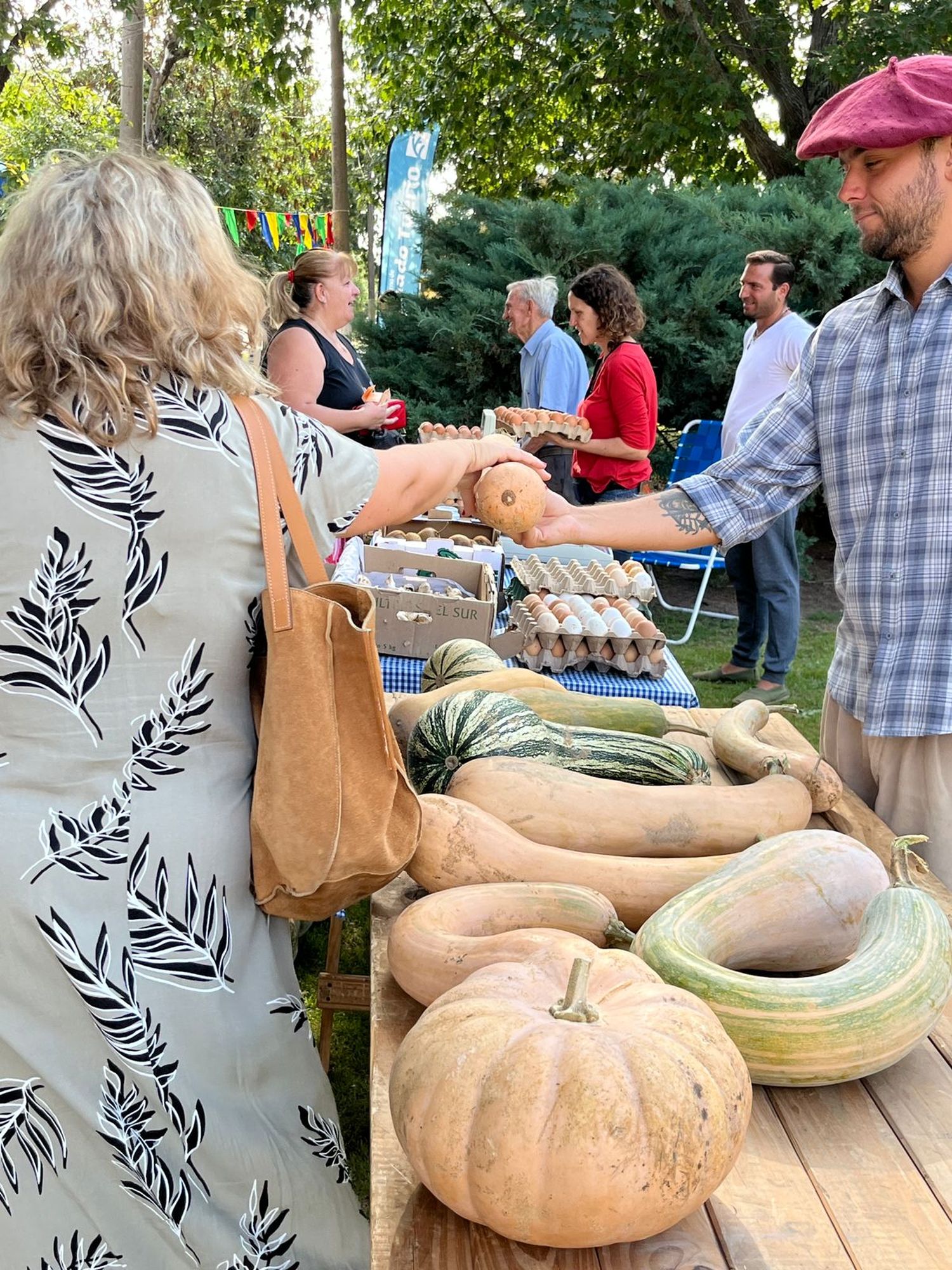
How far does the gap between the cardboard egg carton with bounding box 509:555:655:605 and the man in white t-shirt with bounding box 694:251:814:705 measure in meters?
2.32

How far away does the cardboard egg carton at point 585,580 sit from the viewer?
4.48 m

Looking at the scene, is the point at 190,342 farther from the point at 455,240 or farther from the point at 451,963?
the point at 455,240

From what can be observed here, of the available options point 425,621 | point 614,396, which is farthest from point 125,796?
point 614,396

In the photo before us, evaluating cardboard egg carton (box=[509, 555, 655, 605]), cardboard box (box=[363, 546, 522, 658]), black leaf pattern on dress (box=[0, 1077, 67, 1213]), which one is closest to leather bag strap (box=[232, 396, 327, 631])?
black leaf pattern on dress (box=[0, 1077, 67, 1213])

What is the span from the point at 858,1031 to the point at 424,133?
14356mm

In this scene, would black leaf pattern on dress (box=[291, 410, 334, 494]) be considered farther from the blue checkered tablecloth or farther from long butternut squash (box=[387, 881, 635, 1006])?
the blue checkered tablecloth

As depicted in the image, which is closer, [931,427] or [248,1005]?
[248,1005]

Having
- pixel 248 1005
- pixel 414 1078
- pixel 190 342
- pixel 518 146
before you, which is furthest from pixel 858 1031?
pixel 518 146

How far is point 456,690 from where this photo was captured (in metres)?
2.72

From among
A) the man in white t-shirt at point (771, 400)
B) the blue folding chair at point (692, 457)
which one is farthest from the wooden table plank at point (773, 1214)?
the blue folding chair at point (692, 457)

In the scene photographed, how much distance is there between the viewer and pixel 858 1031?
1506 mm

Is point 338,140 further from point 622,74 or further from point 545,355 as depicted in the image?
point 545,355

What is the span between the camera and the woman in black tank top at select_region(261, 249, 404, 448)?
19.1 ft

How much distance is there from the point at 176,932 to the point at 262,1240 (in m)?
0.56
